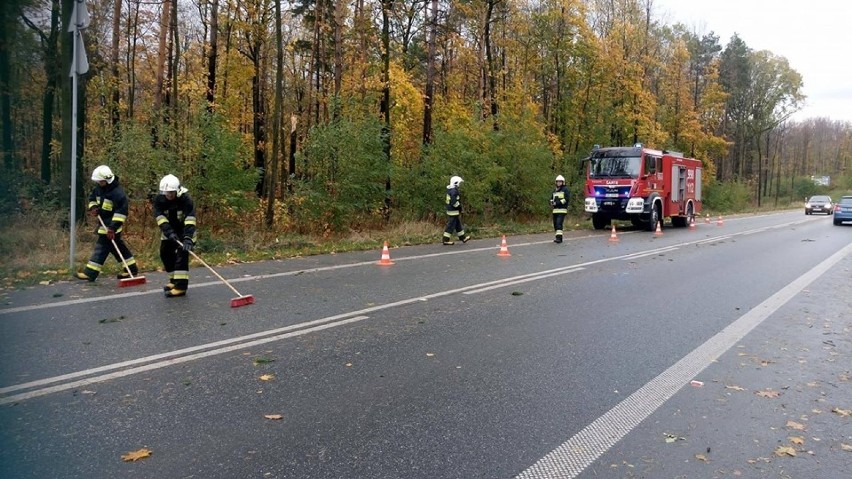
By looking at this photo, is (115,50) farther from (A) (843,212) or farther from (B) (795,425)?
(A) (843,212)

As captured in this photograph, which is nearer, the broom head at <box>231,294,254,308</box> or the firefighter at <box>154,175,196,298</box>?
the broom head at <box>231,294,254,308</box>

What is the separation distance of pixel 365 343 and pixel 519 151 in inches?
734

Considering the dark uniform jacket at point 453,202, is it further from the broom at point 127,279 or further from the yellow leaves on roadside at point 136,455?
the yellow leaves on roadside at point 136,455

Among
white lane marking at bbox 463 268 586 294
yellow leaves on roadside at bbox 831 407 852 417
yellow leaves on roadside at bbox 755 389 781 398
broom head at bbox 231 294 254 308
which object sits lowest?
yellow leaves on roadside at bbox 831 407 852 417

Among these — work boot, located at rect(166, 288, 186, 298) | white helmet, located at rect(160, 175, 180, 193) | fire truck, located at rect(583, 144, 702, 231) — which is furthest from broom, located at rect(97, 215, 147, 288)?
fire truck, located at rect(583, 144, 702, 231)

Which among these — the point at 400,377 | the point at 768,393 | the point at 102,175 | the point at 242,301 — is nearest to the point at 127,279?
the point at 102,175

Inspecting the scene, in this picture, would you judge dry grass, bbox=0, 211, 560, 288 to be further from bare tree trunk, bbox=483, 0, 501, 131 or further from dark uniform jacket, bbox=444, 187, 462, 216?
bare tree trunk, bbox=483, 0, 501, 131

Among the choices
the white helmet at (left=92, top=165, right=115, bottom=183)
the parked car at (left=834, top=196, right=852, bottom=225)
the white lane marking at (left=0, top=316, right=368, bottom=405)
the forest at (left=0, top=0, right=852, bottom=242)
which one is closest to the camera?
the white lane marking at (left=0, top=316, right=368, bottom=405)

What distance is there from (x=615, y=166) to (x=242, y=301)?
57.0 feet

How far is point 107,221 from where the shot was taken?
9227mm

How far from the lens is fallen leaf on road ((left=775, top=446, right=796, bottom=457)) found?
143 inches

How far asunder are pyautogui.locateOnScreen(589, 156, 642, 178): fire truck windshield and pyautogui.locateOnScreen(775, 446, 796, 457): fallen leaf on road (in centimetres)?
1860

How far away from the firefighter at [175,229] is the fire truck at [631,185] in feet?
54.9

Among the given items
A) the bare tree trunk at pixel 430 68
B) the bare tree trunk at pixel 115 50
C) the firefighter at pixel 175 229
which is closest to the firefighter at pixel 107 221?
the firefighter at pixel 175 229
